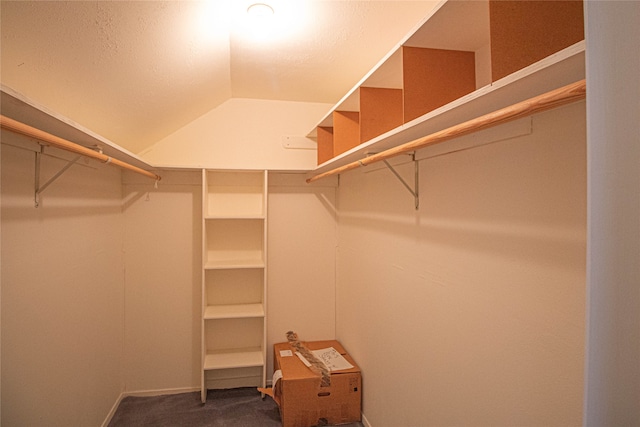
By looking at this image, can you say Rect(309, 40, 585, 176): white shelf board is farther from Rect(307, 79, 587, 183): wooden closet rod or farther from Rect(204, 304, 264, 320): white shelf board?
Rect(204, 304, 264, 320): white shelf board

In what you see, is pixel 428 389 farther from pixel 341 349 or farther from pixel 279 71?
pixel 279 71

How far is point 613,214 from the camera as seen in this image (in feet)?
1.04

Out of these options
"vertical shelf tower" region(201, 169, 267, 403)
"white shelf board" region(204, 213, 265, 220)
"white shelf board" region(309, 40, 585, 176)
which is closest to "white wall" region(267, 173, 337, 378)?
"vertical shelf tower" region(201, 169, 267, 403)

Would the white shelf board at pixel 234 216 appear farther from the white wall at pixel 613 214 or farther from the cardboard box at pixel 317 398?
the white wall at pixel 613 214

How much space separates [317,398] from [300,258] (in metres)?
1.13

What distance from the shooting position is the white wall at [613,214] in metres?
0.30

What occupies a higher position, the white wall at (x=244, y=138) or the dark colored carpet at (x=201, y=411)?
the white wall at (x=244, y=138)

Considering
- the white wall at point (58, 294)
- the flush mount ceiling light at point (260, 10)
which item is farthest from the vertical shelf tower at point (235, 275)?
the flush mount ceiling light at point (260, 10)

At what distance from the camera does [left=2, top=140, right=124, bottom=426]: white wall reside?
49.3 inches

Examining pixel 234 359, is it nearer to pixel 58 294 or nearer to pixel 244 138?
pixel 58 294

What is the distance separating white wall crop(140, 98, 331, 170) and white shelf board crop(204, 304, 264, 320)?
3.89 feet

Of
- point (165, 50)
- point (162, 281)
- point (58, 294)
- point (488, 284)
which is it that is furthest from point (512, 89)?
point (162, 281)

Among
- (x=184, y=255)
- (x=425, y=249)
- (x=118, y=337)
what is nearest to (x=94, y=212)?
(x=184, y=255)

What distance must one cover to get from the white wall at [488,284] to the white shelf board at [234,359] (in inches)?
42.7
